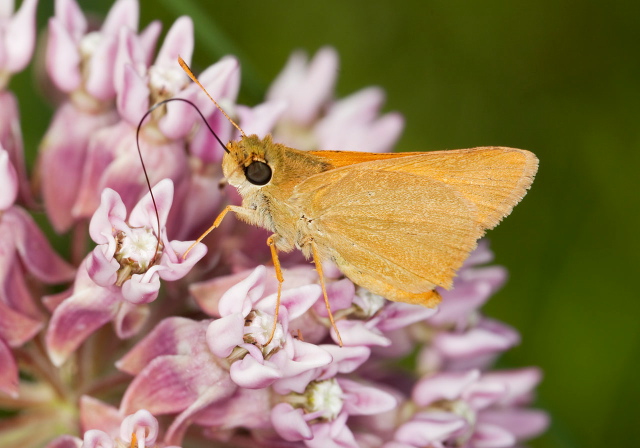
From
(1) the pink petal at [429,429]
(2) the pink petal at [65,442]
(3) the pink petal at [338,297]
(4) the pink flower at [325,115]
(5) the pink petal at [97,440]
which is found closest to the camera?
(5) the pink petal at [97,440]

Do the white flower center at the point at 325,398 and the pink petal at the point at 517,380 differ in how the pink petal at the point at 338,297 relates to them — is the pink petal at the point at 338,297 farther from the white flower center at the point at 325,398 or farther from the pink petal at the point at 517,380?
the pink petal at the point at 517,380

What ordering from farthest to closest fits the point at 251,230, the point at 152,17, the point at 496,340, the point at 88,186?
the point at 152,17 < the point at 496,340 < the point at 251,230 < the point at 88,186

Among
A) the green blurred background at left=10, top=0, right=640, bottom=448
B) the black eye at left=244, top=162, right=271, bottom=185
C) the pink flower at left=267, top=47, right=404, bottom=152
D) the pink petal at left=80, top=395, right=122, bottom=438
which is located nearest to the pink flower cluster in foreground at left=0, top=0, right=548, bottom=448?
the pink petal at left=80, top=395, right=122, bottom=438

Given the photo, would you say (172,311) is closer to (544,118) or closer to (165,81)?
(165,81)

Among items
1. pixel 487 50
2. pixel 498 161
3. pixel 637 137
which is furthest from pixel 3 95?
pixel 637 137

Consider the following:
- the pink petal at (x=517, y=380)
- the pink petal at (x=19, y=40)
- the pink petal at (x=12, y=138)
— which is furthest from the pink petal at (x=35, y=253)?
the pink petal at (x=517, y=380)

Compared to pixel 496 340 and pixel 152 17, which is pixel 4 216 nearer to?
pixel 496 340

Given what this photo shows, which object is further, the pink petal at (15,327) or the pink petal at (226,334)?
the pink petal at (15,327)
